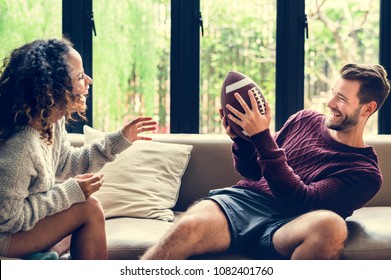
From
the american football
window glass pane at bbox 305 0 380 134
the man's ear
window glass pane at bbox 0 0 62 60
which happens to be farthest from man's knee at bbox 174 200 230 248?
window glass pane at bbox 0 0 62 60

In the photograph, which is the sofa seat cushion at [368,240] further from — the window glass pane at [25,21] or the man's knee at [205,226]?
the window glass pane at [25,21]

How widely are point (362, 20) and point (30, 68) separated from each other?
6.83ft

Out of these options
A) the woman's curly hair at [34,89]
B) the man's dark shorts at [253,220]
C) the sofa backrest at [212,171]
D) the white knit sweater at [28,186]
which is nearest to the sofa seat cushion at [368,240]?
the man's dark shorts at [253,220]

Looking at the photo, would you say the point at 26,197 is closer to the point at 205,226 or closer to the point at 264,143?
the point at 205,226

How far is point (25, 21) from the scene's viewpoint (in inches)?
139

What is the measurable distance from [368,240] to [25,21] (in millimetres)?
2147

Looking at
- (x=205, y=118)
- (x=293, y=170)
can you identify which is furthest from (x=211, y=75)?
(x=293, y=170)

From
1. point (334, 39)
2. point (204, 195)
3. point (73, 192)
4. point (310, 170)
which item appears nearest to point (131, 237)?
point (73, 192)

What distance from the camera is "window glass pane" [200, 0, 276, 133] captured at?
11.8ft

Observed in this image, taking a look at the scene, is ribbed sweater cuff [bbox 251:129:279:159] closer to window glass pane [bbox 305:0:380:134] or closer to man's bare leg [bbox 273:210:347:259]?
man's bare leg [bbox 273:210:347:259]

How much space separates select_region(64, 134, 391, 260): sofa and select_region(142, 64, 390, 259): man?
0.35 ft

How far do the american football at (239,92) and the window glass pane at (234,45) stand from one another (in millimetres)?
1095
